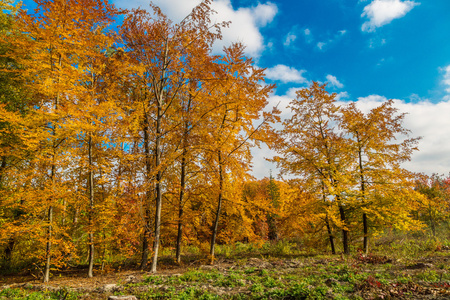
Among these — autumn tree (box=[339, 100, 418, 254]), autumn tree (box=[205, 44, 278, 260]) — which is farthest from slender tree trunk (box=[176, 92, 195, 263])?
autumn tree (box=[339, 100, 418, 254])

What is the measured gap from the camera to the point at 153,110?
9906 millimetres

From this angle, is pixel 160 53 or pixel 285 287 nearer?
pixel 285 287

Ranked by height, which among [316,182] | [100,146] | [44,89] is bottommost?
[316,182]

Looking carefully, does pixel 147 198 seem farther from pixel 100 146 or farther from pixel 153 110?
pixel 153 110

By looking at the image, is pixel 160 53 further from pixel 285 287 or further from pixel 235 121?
pixel 285 287

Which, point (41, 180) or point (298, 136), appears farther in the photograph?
point (298, 136)

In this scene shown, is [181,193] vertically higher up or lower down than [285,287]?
higher up

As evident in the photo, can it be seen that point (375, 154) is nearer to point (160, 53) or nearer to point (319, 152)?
point (319, 152)

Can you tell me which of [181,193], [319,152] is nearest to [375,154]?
[319,152]

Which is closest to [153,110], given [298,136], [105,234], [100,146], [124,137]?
[124,137]

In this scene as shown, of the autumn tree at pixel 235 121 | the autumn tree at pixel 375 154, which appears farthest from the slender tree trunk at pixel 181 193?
the autumn tree at pixel 375 154

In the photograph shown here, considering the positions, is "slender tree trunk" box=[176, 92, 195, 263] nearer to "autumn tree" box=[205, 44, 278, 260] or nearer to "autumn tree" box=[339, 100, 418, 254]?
"autumn tree" box=[205, 44, 278, 260]

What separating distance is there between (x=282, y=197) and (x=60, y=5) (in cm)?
1169

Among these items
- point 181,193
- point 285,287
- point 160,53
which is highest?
point 160,53
